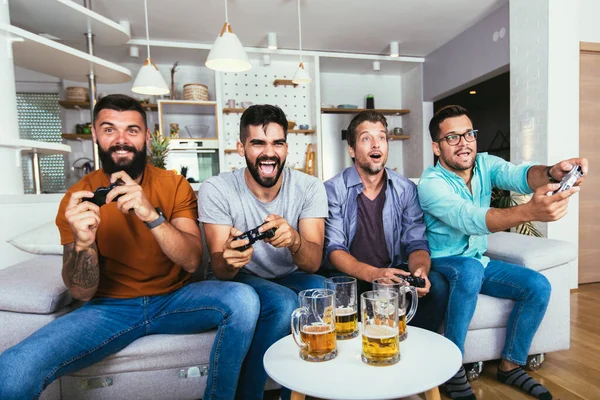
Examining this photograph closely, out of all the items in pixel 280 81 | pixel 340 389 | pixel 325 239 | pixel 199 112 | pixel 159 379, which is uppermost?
pixel 280 81

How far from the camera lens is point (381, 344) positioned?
38.2 inches

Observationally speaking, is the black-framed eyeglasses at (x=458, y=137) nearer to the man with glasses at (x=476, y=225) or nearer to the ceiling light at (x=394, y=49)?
the man with glasses at (x=476, y=225)

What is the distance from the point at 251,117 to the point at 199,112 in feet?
12.5

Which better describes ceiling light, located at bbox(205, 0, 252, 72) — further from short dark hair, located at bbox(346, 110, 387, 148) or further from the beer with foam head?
the beer with foam head

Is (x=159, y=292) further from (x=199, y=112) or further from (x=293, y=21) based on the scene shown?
(x=199, y=112)

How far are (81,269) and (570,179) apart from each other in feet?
5.58

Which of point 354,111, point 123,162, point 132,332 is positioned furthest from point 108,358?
point 354,111

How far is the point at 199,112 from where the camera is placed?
518 cm

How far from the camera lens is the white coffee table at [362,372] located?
87cm

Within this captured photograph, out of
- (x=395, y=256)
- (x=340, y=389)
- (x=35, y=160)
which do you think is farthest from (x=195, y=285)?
(x=35, y=160)

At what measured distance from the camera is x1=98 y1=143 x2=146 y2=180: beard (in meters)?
1.44

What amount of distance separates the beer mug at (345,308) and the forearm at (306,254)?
334 mm

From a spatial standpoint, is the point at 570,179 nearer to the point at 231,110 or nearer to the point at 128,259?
the point at 128,259

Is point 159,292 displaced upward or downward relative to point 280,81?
Answer: downward
